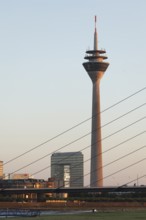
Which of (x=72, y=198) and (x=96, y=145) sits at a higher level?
(x=96, y=145)

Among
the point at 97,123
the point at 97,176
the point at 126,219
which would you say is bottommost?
the point at 126,219

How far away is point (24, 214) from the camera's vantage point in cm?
9706

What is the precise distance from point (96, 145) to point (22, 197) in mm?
36887

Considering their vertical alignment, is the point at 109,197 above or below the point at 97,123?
below

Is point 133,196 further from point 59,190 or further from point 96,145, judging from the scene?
point 59,190

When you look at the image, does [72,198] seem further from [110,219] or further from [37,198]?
[110,219]

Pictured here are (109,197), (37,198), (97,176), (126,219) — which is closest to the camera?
(126,219)

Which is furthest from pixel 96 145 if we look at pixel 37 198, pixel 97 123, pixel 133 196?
pixel 37 198

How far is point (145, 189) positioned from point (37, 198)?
9583 cm

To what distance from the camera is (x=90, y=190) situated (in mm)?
69875

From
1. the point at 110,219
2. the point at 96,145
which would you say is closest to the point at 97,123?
the point at 96,145

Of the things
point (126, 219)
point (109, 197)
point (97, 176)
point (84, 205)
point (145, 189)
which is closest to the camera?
point (145, 189)

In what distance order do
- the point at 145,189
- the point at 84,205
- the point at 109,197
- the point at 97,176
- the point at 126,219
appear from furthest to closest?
the point at 97,176 → the point at 109,197 → the point at 84,205 → the point at 126,219 → the point at 145,189

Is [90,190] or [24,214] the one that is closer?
[90,190]
